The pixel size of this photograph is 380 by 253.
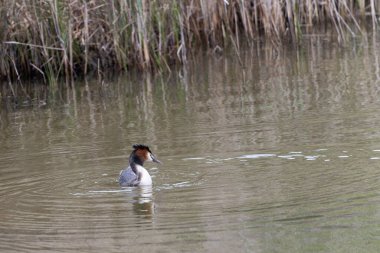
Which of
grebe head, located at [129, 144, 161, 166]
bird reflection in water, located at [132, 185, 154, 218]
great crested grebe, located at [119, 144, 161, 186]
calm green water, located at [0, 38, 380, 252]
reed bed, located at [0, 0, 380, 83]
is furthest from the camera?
reed bed, located at [0, 0, 380, 83]

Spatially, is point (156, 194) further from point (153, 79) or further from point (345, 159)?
point (153, 79)

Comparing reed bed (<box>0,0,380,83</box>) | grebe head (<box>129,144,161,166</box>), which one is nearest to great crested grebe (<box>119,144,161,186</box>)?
grebe head (<box>129,144,161,166</box>)

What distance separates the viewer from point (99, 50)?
544 inches

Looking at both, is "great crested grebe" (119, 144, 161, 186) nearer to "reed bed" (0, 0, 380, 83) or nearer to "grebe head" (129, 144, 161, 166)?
"grebe head" (129, 144, 161, 166)

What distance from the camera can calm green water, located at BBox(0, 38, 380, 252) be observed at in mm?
6016

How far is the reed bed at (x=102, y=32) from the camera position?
13.1m

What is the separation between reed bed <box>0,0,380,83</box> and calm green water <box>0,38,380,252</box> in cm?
47

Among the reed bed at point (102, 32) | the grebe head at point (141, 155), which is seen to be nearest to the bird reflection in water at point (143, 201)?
the grebe head at point (141, 155)

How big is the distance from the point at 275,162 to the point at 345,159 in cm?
56

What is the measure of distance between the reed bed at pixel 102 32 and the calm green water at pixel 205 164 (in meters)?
0.47

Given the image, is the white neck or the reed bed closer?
the white neck

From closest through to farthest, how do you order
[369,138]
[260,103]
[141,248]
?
[141,248] → [369,138] → [260,103]

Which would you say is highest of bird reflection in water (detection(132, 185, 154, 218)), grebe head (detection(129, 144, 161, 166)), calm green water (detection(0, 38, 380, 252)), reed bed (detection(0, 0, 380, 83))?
reed bed (detection(0, 0, 380, 83))

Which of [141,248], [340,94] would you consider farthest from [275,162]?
[340,94]
